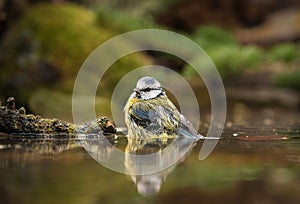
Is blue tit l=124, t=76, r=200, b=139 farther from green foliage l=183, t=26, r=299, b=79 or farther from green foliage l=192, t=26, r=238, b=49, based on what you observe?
green foliage l=192, t=26, r=238, b=49

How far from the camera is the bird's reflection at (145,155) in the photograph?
1.97 m

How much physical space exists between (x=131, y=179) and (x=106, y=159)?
432 mm

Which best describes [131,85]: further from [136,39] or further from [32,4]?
[32,4]

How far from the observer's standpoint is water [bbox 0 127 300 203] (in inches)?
67.4

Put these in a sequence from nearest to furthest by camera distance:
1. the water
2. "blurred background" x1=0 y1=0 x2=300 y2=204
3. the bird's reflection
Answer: the water < "blurred background" x1=0 y1=0 x2=300 y2=204 < the bird's reflection

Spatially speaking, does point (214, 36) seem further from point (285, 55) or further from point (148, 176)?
point (148, 176)

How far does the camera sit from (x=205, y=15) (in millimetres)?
11797

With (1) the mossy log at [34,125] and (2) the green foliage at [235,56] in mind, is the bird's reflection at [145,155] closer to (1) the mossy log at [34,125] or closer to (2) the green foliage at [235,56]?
(1) the mossy log at [34,125]

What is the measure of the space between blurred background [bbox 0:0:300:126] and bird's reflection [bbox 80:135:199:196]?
1.74 meters

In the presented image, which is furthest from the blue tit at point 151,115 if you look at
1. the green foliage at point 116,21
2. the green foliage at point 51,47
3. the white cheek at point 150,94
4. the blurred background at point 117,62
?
the green foliage at point 116,21

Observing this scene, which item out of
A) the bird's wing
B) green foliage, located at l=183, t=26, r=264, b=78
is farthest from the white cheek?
green foliage, located at l=183, t=26, r=264, b=78

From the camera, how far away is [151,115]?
9.73ft

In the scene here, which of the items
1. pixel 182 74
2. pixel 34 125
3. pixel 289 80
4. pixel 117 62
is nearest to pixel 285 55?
pixel 289 80

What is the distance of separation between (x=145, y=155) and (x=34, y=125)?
2.54 feet
